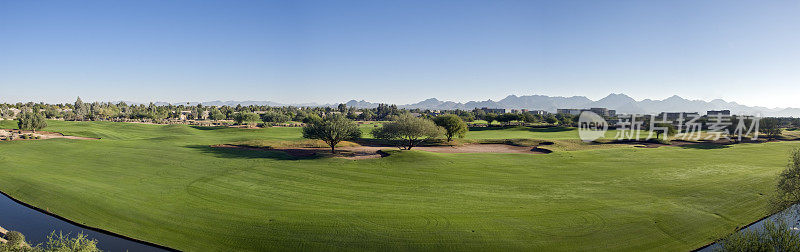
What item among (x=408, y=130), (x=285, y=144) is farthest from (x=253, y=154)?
(x=408, y=130)

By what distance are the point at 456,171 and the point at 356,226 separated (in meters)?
23.9

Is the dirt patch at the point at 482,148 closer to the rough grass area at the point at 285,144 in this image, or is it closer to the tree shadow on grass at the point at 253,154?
the rough grass area at the point at 285,144

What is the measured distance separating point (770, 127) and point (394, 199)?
12765 centimetres

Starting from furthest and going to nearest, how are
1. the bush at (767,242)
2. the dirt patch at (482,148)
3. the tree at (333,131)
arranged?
the dirt patch at (482,148), the tree at (333,131), the bush at (767,242)

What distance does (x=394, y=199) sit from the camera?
32.5m

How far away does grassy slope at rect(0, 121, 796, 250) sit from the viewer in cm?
2427

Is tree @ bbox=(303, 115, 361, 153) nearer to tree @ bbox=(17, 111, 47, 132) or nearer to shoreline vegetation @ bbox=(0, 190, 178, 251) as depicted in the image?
shoreline vegetation @ bbox=(0, 190, 178, 251)

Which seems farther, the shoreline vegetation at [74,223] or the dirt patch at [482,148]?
the dirt patch at [482,148]

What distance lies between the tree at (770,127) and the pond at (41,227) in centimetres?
14705

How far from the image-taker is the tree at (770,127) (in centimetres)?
9556

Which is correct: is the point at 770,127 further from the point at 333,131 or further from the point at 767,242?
the point at 333,131

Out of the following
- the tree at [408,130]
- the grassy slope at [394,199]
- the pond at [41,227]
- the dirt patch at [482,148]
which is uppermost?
the tree at [408,130]

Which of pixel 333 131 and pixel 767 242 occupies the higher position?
pixel 333 131

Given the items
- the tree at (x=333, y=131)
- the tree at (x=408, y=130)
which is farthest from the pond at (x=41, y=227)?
the tree at (x=408, y=130)
